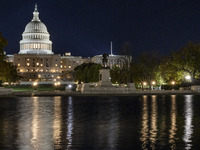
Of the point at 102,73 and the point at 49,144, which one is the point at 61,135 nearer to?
the point at 49,144

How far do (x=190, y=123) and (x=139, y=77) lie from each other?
65.9 metres

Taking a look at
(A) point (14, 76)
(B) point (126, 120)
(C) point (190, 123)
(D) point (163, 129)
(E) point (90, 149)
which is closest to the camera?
(E) point (90, 149)

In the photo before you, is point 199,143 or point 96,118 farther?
point 96,118

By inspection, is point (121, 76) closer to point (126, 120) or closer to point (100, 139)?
point (126, 120)

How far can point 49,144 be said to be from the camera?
13.9 m

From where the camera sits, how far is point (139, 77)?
85.5 metres

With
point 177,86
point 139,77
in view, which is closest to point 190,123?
point 177,86

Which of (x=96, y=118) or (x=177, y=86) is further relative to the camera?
(x=177, y=86)

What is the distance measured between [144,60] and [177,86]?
21.3m

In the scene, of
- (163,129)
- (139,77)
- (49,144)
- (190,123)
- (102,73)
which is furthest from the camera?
(139,77)

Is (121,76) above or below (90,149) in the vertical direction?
above

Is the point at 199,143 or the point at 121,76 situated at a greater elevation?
the point at 121,76

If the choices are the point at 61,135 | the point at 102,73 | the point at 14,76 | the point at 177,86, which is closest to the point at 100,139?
the point at 61,135

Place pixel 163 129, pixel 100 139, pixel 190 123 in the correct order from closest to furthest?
pixel 100 139 → pixel 163 129 → pixel 190 123
